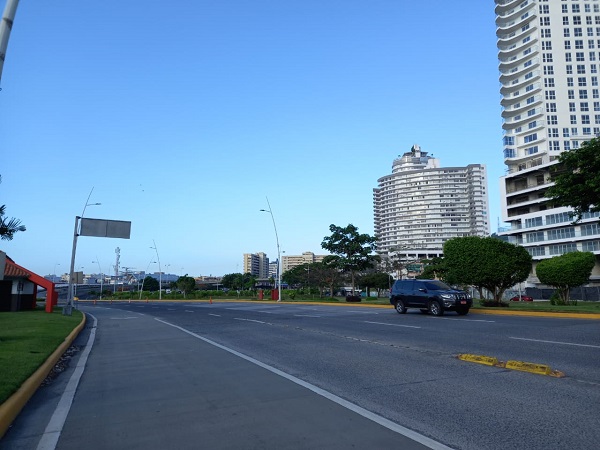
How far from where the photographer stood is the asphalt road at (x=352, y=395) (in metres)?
5.18

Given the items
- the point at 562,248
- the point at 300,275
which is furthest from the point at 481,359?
the point at 562,248

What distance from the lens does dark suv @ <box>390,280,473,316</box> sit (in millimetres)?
21547

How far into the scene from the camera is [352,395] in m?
7.05

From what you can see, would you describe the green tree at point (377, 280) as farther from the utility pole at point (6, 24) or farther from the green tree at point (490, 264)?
the utility pole at point (6, 24)

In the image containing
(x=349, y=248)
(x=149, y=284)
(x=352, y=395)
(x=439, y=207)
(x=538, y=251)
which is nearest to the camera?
(x=352, y=395)

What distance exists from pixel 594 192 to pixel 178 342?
64.0 feet

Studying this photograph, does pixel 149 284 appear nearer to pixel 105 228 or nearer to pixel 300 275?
pixel 300 275

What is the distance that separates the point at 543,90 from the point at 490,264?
80.9m

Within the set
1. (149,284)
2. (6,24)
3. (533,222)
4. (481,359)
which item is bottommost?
(481,359)

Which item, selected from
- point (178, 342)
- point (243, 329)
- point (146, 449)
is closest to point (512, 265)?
point (243, 329)

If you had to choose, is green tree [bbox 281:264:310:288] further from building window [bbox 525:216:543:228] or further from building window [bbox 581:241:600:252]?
building window [bbox 581:241:600:252]

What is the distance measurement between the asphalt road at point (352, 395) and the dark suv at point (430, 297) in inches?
318

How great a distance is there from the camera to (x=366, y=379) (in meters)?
8.20

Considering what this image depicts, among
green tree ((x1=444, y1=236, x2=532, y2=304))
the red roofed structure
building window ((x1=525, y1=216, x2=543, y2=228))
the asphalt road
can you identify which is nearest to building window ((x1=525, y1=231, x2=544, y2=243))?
building window ((x1=525, y1=216, x2=543, y2=228))
